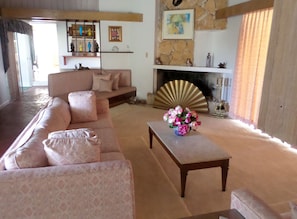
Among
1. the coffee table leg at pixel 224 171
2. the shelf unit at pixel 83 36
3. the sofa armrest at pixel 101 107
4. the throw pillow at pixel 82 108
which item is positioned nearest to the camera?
the coffee table leg at pixel 224 171

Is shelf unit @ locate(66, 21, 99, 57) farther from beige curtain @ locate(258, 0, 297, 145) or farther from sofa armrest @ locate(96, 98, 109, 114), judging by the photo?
beige curtain @ locate(258, 0, 297, 145)

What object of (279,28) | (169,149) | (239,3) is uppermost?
(239,3)

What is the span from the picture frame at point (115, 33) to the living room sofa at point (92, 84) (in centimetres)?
82

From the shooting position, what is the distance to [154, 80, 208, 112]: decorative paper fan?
18.1ft

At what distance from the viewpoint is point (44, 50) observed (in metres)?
10.4

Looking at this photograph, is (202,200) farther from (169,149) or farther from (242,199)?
(242,199)

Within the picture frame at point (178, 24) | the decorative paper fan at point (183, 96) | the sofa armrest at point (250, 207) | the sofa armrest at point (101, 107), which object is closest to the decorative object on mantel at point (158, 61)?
the picture frame at point (178, 24)

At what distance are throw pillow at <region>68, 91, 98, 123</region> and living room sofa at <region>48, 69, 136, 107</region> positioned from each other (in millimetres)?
1978

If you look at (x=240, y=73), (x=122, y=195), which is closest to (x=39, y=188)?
(x=122, y=195)

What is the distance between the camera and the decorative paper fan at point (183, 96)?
551 cm

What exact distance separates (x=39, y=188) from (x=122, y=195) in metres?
0.51

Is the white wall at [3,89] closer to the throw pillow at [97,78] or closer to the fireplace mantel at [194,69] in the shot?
the throw pillow at [97,78]

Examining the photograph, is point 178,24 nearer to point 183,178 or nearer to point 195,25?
point 195,25

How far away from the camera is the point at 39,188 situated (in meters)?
1.48
